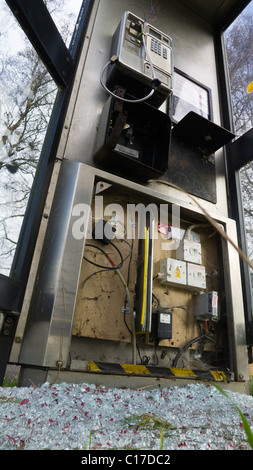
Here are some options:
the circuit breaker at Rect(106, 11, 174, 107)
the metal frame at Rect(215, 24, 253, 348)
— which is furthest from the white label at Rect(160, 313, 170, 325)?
the circuit breaker at Rect(106, 11, 174, 107)

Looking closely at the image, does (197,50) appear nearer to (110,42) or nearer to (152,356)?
(110,42)

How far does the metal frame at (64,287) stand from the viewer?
1.34 m

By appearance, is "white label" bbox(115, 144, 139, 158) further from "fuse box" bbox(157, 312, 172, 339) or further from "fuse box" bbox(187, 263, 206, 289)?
"fuse box" bbox(157, 312, 172, 339)

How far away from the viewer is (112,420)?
0.92 metres

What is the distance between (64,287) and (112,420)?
0.65 meters

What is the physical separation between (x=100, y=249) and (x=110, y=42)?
1751 mm

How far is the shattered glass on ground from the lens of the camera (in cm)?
76

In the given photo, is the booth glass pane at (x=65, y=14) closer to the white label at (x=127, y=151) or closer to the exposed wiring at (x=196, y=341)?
the white label at (x=127, y=151)

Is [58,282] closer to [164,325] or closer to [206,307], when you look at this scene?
[164,325]

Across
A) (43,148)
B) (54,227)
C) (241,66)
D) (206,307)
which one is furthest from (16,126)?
(241,66)

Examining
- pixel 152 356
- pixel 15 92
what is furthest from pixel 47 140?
pixel 152 356

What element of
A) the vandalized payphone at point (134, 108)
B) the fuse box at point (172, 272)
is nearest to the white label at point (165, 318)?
the fuse box at point (172, 272)

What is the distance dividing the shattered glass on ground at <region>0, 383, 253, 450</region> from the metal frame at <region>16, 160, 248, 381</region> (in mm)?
187

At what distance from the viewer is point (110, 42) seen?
8.08 feet
